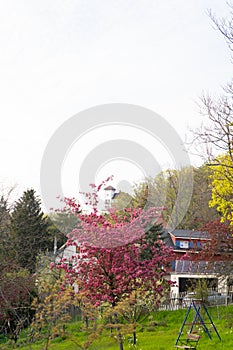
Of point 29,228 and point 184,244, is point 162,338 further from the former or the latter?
point 29,228

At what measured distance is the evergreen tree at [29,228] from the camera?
99.6 ft

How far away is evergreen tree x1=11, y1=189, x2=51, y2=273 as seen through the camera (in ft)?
99.6

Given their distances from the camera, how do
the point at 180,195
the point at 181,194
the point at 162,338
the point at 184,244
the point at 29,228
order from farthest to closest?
the point at 181,194 → the point at 180,195 → the point at 29,228 → the point at 184,244 → the point at 162,338

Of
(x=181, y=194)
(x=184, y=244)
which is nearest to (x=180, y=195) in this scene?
(x=181, y=194)

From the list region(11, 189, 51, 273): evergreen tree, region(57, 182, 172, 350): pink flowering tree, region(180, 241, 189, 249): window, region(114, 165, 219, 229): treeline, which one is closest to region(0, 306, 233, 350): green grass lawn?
region(57, 182, 172, 350): pink flowering tree

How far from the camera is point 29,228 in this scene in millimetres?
32719

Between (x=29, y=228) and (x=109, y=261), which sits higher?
(x=29, y=228)

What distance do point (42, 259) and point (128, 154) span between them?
40.9ft

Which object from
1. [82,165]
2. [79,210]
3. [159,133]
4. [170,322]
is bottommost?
[170,322]

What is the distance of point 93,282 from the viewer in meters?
10.6

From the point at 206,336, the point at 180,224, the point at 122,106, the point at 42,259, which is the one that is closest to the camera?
the point at 206,336

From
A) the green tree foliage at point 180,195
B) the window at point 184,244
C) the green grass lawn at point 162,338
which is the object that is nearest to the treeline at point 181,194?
the green tree foliage at point 180,195

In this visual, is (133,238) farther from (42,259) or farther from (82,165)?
(42,259)

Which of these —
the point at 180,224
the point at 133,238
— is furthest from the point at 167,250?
the point at 180,224
